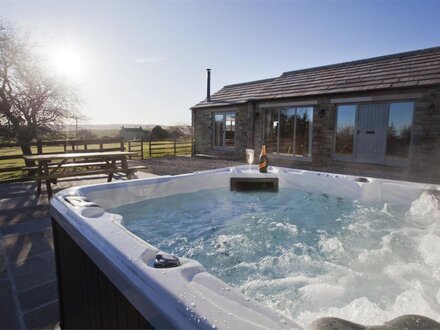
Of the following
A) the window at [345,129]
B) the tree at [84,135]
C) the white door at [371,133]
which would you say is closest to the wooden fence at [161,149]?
the tree at [84,135]

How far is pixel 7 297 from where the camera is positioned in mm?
2049

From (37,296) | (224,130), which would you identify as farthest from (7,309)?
(224,130)

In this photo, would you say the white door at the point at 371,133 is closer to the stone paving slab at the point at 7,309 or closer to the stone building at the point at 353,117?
the stone building at the point at 353,117

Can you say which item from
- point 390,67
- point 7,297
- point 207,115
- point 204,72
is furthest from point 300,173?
point 204,72

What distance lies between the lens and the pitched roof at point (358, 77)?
669 centimetres

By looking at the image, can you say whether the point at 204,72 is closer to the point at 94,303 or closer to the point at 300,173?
the point at 300,173

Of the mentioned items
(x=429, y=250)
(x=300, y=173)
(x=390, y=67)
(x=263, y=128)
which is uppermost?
(x=390, y=67)

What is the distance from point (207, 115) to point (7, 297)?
1059 centimetres

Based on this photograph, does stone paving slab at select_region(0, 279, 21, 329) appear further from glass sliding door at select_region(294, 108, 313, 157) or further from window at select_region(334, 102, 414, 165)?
glass sliding door at select_region(294, 108, 313, 157)

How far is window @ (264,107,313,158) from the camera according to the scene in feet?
28.5

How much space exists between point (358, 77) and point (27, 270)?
8.50 metres

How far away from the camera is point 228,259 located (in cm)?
237

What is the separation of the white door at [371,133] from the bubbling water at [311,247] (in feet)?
13.3

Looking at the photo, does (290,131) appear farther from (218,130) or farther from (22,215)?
(22,215)
